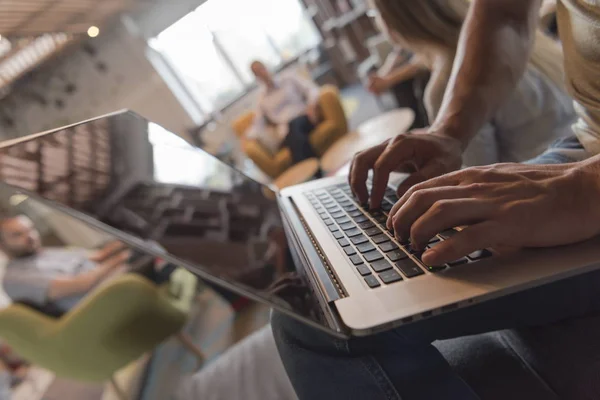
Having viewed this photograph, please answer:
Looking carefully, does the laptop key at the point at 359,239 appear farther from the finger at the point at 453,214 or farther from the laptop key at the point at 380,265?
the finger at the point at 453,214

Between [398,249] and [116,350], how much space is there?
1605 mm

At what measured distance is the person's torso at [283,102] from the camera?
11.7ft

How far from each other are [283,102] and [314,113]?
522mm

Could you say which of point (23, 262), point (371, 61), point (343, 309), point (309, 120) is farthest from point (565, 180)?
point (371, 61)

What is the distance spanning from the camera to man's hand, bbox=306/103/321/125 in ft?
10.7

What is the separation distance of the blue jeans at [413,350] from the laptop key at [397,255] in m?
0.08

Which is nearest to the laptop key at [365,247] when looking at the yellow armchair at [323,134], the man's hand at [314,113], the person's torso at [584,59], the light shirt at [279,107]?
the person's torso at [584,59]

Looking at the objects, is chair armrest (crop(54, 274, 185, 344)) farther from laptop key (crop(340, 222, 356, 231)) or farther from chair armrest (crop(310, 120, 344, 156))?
chair armrest (crop(310, 120, 344, 156))

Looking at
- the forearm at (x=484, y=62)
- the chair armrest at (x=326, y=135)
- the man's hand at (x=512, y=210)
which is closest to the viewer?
the man's hand at (x=512, y=210)

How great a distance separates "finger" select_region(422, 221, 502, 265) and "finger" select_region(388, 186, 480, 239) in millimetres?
38

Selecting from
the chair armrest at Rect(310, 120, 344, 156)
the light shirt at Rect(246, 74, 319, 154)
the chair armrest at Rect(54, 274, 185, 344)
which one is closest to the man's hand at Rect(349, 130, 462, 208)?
the chair armrest at Rect(54, 274, 185, 344)

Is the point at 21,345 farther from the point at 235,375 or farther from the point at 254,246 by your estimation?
the point at 254,246

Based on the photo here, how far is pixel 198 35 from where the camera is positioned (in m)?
5.70

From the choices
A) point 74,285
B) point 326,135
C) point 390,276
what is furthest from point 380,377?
point 326,135
